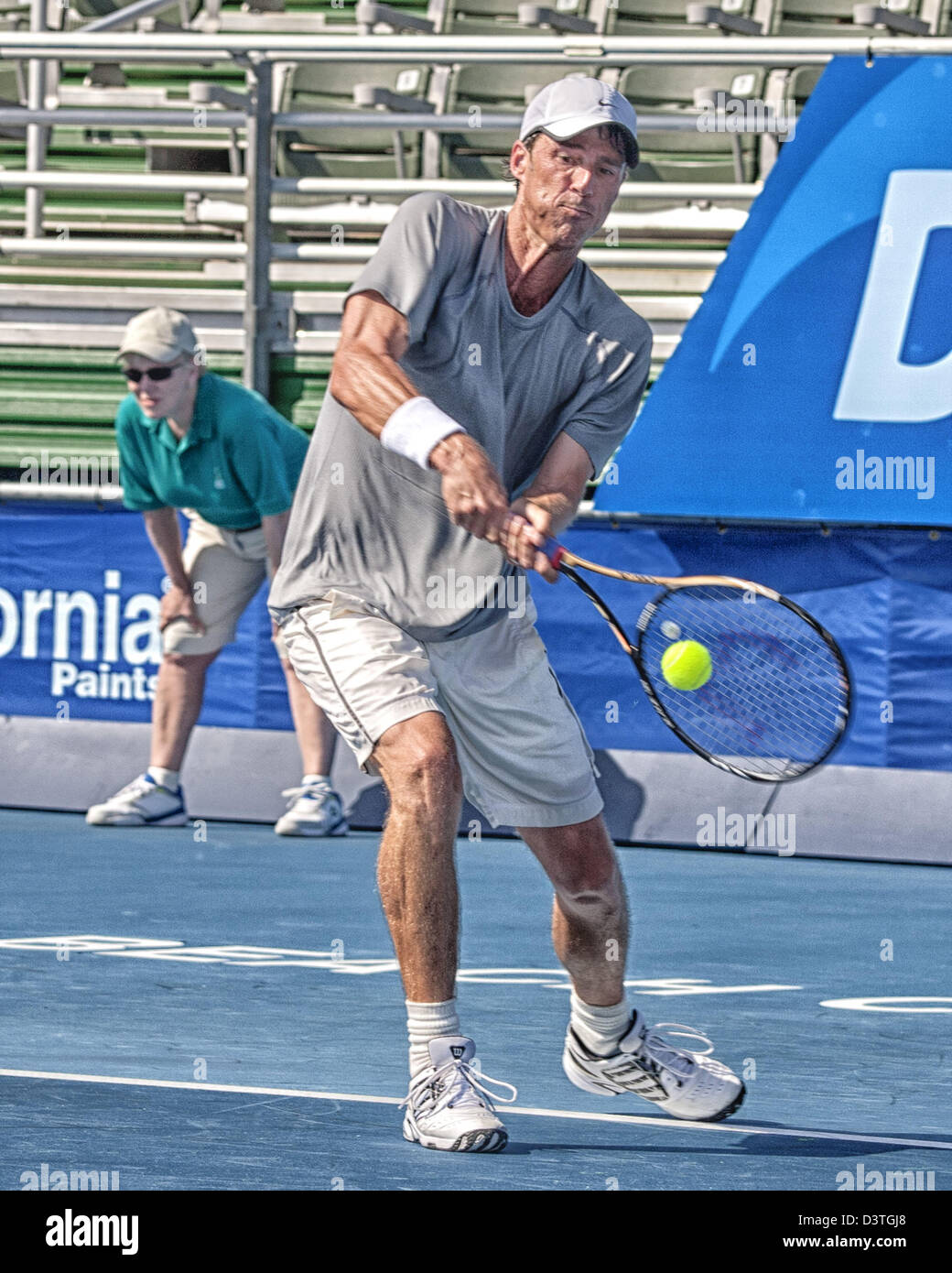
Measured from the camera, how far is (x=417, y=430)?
174 inches

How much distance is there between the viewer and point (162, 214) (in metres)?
13.2

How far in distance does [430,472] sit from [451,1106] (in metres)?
1.30

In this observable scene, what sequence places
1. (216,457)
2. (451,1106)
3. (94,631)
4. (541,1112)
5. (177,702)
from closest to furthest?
1. (451,1106)
2. (541,1112)
3. (216,457)
4. (177,702)
5. (94,631)

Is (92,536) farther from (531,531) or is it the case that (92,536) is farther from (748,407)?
(531,531)

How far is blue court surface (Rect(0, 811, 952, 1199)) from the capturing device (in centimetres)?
426

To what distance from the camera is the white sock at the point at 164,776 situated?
32.6 feet

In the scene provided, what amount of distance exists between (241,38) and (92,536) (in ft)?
7.91

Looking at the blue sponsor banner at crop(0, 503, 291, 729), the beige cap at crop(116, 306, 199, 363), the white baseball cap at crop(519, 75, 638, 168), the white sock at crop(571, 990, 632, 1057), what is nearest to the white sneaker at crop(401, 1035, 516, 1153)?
the white sock at crop(571, 990, 632, 1057)

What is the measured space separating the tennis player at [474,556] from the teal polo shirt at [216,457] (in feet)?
14.9

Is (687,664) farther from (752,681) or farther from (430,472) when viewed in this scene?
(752,681)

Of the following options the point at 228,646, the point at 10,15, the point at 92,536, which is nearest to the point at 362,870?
the point at 228,646

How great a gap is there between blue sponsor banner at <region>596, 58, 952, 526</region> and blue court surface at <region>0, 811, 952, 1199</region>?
157 cm

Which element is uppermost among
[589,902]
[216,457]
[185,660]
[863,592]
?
[216,457]

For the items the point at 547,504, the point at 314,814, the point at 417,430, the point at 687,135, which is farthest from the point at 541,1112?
the point at 687,135
